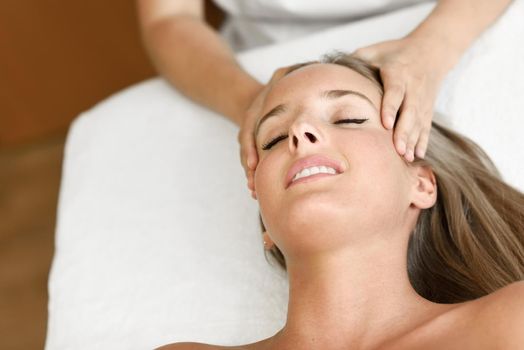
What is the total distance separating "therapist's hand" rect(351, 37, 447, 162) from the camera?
1087 millimetres

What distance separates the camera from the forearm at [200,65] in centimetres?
140

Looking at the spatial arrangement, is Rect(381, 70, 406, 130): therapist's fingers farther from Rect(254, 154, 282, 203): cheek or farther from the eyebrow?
Rect(254, 154, 282, 203): cheek

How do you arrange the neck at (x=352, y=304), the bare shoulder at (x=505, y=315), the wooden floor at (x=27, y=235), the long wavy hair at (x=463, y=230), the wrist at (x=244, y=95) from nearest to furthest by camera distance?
the bare shoulder at (x=505, y=315) < the neck at (x=352, y=304) < the long wavy hair at (x=463, y=230) < the wrist at (x=244, y=95) < the wooden floor at (x=27, y=235)

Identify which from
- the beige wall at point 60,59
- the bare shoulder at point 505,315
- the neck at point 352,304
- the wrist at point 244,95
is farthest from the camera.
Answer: the beige wall at point 60,59

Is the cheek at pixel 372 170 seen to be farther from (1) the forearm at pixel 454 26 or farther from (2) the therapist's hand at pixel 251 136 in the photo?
(1) the forearm at pixel 454 26

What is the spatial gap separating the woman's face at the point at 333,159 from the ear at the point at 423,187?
3 centimetres

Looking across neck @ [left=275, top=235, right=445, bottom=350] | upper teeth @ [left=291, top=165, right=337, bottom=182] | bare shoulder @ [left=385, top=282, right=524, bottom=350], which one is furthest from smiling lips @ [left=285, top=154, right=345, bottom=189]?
bare shoulder @ [left=385, top=282, right=524, bottom=350]

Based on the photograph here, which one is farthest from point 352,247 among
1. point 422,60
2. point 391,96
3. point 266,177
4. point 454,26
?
point 454,26

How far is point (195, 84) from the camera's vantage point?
1503mm

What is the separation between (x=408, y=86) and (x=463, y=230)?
0.25 meters

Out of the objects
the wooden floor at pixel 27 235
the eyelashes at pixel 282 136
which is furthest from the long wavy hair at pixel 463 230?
the wooden floor at pixel 27 235

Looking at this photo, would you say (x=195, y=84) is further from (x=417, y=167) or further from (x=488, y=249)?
(x=488, y=249)

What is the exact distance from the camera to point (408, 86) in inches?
45.6

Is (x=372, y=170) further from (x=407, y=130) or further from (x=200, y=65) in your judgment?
(x=200, y=65)
